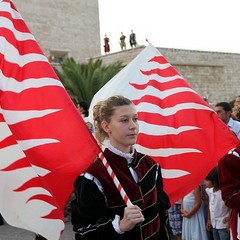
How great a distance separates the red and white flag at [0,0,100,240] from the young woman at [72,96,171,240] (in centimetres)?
26

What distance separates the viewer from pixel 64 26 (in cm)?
3666

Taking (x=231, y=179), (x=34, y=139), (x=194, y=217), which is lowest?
(x=194, y=217)

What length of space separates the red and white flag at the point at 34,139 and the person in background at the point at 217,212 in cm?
207

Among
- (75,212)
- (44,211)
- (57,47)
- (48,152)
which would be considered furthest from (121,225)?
(57,47)

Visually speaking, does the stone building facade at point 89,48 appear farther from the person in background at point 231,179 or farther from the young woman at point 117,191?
the young woman at point 117,191

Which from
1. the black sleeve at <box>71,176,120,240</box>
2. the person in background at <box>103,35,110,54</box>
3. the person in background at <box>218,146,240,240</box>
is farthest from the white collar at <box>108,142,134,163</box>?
the person in background at <box>103,35,110,54</box>

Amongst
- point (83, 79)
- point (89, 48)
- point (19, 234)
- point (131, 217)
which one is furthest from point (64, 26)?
point (131, 217)

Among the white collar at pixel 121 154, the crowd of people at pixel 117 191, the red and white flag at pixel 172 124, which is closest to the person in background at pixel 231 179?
the red and white flag at pixel 172 124

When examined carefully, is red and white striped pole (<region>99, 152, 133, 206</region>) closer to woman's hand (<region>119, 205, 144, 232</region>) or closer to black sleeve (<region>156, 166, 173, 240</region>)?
woman's hand (<region>119, 205, 144, 232</region>)

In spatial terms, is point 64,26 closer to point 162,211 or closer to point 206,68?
point 206,68

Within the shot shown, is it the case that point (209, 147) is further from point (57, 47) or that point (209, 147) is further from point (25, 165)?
point (57, 47)

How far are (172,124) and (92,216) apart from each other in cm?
182

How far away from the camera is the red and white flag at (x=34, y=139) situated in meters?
2.84

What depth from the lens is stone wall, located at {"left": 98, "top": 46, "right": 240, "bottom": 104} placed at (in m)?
24.7
